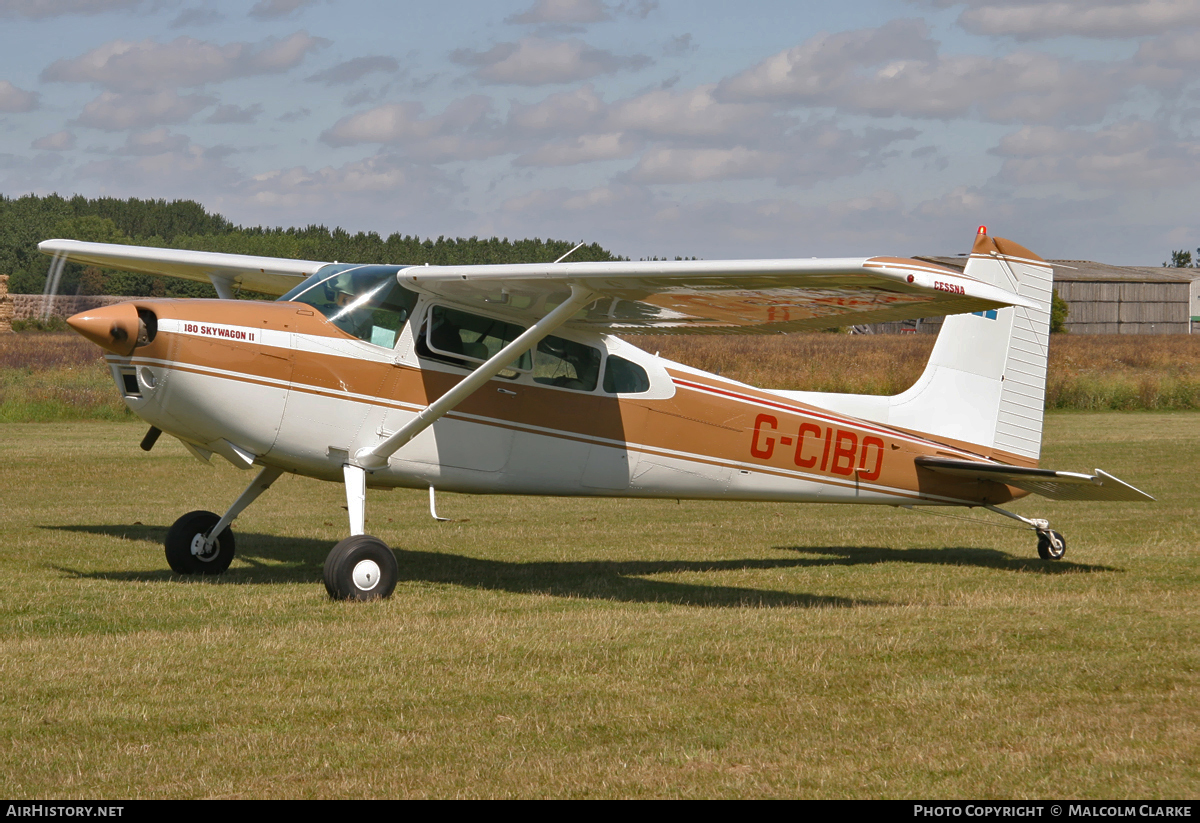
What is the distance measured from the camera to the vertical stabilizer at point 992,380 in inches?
436

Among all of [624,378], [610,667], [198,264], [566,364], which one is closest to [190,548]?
[198,264]

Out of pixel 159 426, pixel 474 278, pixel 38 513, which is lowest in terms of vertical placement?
pixel 38 513

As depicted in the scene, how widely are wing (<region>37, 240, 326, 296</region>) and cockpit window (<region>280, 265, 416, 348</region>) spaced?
1.63 meters

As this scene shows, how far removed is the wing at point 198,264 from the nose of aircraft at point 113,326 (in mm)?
2669

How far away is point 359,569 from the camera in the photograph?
8.38 m

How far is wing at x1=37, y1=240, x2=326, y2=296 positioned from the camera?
10.9m

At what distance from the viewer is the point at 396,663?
6375mm

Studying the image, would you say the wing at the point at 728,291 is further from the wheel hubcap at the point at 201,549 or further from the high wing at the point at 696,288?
the wheel hubcap at the point at 201,549

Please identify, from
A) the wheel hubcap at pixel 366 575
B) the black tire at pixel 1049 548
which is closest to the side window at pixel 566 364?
the wheel hubcap at pixel 366 575

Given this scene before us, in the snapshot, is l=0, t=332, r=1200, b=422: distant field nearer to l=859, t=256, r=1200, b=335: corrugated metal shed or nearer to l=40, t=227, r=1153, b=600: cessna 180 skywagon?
l=40, t=227, r=1153, b=600: cessna 180 skywagon

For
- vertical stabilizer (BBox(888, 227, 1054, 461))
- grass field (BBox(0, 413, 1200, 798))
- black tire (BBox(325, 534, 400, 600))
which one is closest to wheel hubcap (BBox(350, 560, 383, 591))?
black tire (BBox(325, 534, 400, 600))

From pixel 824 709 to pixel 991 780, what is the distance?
3.80 feet

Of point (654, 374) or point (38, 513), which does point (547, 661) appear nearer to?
point (654, 374)

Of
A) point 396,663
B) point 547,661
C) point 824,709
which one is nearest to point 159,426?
point 396,663
